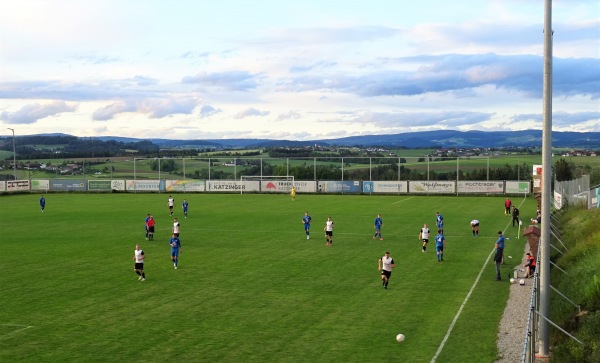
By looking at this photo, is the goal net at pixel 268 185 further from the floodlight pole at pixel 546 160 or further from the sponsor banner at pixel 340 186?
the floodlight pole at pixel 546 160

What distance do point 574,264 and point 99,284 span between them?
17.4m

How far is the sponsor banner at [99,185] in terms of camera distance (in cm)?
8844

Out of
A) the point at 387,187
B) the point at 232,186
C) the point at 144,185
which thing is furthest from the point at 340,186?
the point at 144,185

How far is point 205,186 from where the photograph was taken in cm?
8500

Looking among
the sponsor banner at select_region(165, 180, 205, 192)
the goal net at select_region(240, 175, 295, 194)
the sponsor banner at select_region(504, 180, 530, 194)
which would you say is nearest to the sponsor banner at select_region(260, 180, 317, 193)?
the goal net at select_region(240, 175, 295, 194)

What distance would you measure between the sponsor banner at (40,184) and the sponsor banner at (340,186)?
3594 cm

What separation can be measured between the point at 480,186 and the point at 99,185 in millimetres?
47860

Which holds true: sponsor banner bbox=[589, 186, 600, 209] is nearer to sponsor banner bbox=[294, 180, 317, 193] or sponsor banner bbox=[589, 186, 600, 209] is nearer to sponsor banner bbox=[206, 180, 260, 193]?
sponsor banner bbox=[294, 180, 317, 193]

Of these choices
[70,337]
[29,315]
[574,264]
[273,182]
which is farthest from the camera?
[273,182]

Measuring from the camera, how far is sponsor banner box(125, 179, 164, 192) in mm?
87062

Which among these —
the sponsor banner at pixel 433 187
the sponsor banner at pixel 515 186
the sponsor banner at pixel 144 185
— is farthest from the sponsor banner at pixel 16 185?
the sponsor banner at pixel 515 186

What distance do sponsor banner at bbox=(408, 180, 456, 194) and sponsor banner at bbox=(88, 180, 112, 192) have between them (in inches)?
1526

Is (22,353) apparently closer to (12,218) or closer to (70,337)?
(70,337)

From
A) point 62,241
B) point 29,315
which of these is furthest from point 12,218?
point 29,315
